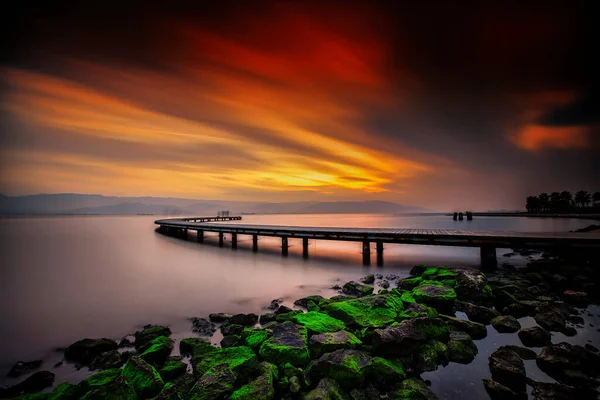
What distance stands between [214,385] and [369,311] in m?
4.15

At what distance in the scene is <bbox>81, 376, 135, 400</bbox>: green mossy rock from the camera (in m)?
4.23

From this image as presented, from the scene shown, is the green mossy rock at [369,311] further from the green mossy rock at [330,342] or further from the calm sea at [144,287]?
the calm sea at [144,287]

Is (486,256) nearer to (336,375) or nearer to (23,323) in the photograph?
(336,375)

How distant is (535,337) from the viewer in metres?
6.29

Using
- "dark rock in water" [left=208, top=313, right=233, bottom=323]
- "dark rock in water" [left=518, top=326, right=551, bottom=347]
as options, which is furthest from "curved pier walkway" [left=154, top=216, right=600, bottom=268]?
"dark rock in water" [left=208, top=313, right=233, bottom=323]

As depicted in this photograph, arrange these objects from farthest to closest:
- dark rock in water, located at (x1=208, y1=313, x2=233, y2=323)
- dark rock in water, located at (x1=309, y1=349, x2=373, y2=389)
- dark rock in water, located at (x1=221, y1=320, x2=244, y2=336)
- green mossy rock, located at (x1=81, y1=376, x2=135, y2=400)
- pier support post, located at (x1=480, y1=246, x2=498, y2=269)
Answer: pier support post, located at (x1=480, y1=246, x2=498, y2=269) < dark rock in water, located at (x1=208, y1=313, x2=233, y2=323) < dark rock in water, located at (x1=221, y1=320, x2=244, y2=336) < dark rock in water, located at (x1=309, y1=349, x2=373, y2=389) < green mossy rock, located at (x1=81, y1=376, x2=135, y2=400)

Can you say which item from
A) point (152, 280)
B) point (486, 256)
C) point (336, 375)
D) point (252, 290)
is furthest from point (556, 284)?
point (152, 280)

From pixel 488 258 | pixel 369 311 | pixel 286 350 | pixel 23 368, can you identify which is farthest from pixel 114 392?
pixel 488 258

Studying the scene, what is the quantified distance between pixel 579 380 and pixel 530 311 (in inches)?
135

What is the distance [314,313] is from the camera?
Result: 7180 mm

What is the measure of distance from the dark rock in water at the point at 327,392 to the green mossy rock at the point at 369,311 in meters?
2.25

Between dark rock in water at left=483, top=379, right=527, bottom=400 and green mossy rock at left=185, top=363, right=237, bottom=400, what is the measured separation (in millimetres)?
4332

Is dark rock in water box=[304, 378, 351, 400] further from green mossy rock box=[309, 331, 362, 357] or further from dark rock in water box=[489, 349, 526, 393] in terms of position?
dark rock in water box=[489, 349, 526, 393]

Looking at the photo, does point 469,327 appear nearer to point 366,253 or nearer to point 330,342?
point 330,342
